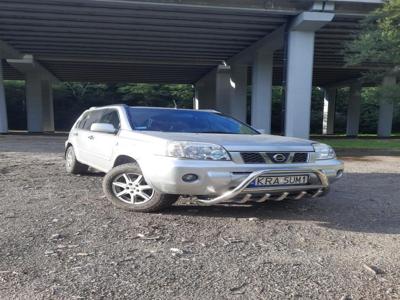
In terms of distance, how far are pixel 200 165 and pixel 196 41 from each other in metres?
17.8

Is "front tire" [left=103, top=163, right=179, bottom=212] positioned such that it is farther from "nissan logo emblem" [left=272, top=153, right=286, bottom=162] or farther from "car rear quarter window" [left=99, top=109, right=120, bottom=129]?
"nissan logo emblem" [left=272, top=153, right=286, bottom=162]

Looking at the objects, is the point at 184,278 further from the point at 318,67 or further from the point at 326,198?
the point at 318,67

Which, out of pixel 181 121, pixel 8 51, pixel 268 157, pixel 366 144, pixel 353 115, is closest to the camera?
pixel 268 157

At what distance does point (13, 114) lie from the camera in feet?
149

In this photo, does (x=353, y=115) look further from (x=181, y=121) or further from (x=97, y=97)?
(x=181, y=121)

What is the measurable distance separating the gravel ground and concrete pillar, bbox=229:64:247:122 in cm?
2088

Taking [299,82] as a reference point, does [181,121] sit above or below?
below

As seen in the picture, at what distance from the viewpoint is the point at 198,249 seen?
3.69 m

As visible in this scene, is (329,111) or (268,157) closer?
(268,157)

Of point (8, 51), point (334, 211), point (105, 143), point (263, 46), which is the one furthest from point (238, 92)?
point (334, 211)

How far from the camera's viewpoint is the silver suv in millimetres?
4328

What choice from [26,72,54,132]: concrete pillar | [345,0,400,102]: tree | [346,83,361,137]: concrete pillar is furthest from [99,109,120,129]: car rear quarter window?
[346,83,361,137]: concrete pillar

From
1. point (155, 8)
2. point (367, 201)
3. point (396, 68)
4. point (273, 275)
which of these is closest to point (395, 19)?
point (396, 68)

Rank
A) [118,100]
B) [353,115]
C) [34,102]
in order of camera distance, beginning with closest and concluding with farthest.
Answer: [34,102], [353,115], [118,100]
